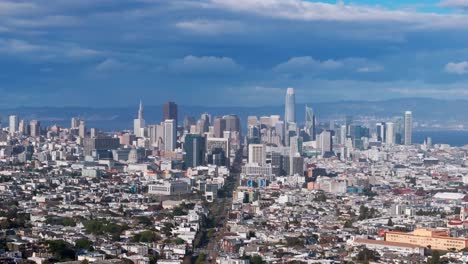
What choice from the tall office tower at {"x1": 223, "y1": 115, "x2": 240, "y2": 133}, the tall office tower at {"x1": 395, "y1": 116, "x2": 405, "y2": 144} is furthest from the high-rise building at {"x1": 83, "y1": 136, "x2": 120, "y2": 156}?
the tall office tower at {"x1": 395, "y1": 116, "x2": 405, "y2": 144}

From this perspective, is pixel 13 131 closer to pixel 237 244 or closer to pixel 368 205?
pixel 368 205

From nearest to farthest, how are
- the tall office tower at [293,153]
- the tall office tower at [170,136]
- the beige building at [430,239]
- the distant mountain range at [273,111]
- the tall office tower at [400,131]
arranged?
the beige building at [430,239] → the tall office tower at [293,153] → the tall office tower at [170,136] → the tall office tower at [400,131] → the distant mountain range at [273,111]

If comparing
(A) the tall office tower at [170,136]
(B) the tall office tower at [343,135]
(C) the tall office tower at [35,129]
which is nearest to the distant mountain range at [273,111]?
(B) the tall office tower at [343,135]

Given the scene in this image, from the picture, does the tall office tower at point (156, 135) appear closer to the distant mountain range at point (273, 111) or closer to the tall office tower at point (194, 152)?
the tall office tower at point (194, 152)

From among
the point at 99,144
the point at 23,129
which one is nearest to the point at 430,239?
the point at 99,144

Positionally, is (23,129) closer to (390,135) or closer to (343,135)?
(343,135)

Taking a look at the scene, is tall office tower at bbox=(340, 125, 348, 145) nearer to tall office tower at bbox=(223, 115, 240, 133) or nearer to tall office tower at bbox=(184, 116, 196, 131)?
tall office tower at bbox=(223, 115, 240, 133)
